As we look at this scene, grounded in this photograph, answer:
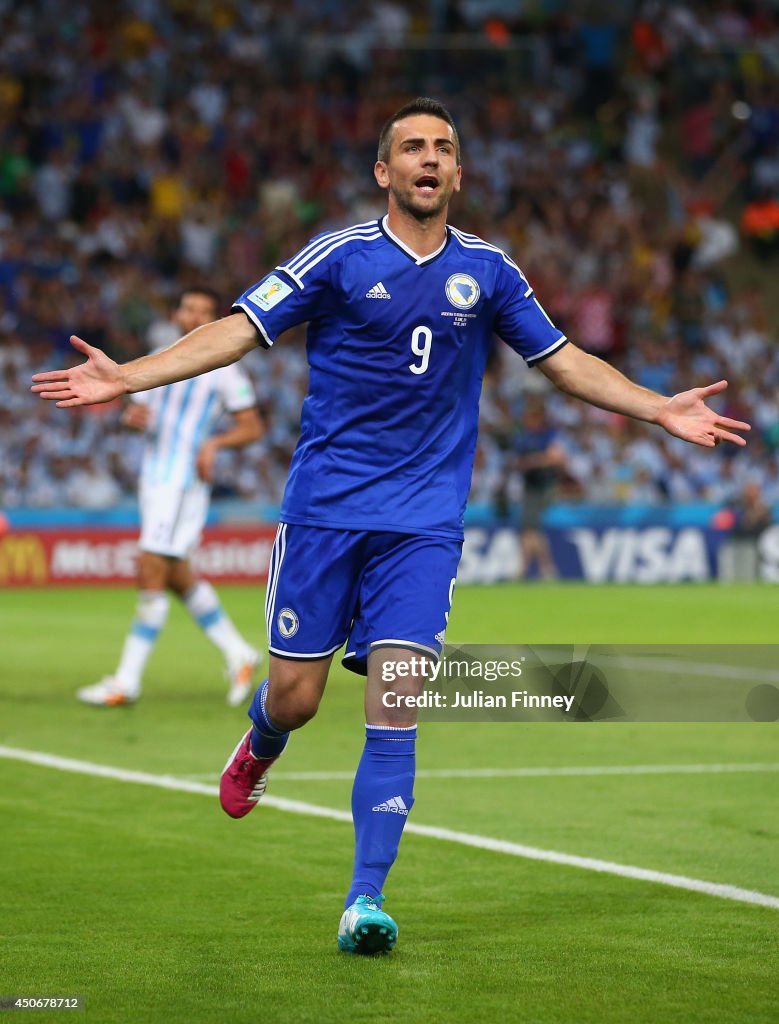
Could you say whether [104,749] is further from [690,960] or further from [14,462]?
[14,462]

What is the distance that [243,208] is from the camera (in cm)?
2688

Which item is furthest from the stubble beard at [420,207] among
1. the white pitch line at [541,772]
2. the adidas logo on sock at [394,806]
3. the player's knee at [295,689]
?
the white pitch line at [541,772]

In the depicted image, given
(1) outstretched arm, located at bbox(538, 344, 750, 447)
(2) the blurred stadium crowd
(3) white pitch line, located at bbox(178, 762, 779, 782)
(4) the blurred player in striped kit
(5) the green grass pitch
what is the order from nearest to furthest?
1. (5) the green grass pitch
2. (1) outstretched arm, located at bbox(538, 344, 750, 447)
3. (3) white pitch line, located at bbox(178, 762, 779, 782)
4. (4) the blurred player in striped kit
5. (2) the blurred stadium crowd

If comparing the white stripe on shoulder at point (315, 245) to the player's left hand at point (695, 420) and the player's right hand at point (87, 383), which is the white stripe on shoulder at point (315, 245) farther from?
the player's left hand at point (695, 420)

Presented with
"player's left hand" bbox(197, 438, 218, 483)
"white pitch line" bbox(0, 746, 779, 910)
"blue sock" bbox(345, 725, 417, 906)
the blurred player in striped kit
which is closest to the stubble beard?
"blue sock" bbox(345, 725, 417, 906)

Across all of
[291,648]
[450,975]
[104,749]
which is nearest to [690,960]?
[450,975]

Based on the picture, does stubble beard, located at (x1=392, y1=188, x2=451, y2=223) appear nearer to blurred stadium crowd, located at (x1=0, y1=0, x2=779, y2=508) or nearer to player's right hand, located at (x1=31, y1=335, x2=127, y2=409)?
player's right hand, located at (x1=31, y1=335, x2=127, y2=409)

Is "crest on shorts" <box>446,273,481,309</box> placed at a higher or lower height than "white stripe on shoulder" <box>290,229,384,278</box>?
lower

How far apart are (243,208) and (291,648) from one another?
71.0ft

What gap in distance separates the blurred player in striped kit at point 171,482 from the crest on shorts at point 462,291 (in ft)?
18.4

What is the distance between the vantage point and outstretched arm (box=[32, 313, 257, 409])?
Result: 5.30 metres

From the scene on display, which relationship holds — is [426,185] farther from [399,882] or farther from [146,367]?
[399,882]

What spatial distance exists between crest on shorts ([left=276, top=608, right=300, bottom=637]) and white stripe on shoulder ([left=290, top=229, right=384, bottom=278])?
1.07 m

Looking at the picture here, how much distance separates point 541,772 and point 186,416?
3.68 m
